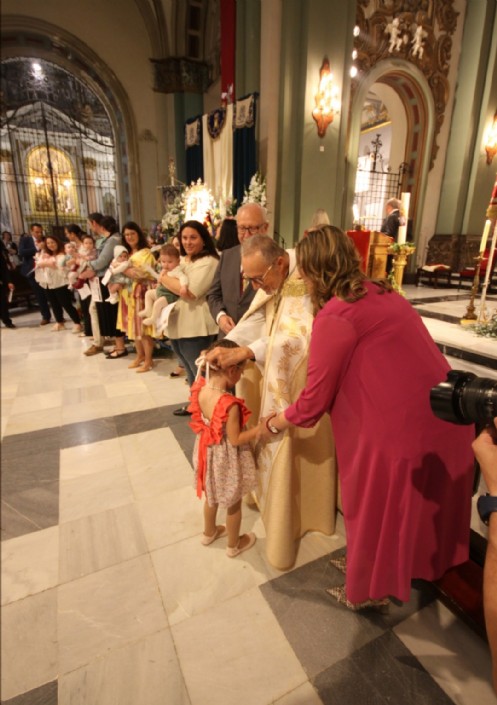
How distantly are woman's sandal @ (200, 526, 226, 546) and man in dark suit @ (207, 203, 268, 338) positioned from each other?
45.2 inches

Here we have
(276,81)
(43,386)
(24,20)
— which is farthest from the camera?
(24,20)

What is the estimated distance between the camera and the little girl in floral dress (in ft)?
5.34

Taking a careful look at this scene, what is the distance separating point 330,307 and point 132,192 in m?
11.5

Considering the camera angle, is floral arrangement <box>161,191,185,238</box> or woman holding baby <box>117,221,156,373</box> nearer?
woman holding baby <box>117,221,156,373</box>

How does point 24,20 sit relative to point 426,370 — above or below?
above

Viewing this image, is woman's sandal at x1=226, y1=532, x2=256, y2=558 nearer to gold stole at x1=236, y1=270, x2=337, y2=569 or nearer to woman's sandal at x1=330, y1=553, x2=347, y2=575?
gold stole at x1=236, y1=270, x2=337, y2=569

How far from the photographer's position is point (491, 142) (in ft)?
26.9

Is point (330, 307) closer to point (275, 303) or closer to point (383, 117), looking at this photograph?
point (275, 303)

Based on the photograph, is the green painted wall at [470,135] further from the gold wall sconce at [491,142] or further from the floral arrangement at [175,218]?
the floral arrangement at [175,218]

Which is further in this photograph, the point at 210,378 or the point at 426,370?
the point at 210,378

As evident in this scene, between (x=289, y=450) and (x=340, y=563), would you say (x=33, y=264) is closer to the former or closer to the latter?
(x=289, y=450)

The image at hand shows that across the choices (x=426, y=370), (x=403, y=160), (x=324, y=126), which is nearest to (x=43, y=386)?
(x=426, y=370)

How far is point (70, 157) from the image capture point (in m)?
19.4

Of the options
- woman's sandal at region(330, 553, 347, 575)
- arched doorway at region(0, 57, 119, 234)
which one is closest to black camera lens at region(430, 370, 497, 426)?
woman's sandal at region(330, 553, 347, 575)
